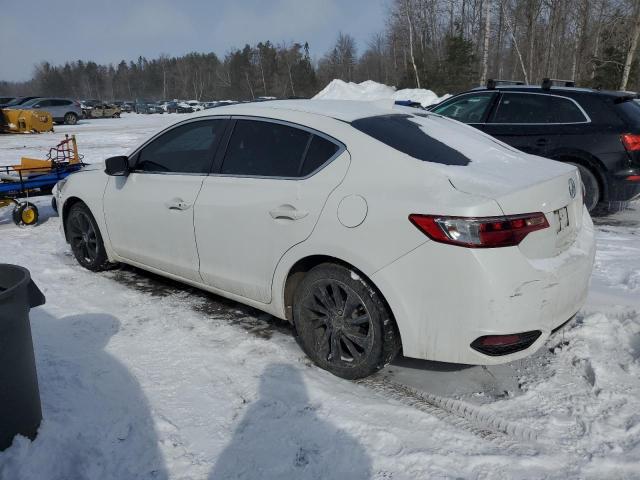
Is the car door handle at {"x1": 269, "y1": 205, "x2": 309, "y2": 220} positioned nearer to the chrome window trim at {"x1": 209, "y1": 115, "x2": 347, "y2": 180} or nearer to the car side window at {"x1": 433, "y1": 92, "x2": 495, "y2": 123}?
the chrome window trim at {"x1": 209, "y1": 115, "x2": 347, "y2": 180}

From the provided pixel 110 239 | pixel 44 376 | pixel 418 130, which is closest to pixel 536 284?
pixel 418 130

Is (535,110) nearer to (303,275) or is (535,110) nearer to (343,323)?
(303,275)

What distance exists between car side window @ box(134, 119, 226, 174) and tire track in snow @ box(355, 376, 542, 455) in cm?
203

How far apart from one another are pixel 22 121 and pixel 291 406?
27.3 m

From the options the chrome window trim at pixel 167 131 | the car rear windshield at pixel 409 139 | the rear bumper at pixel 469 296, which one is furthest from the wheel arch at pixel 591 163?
the chrome window trim at pixel 167 131

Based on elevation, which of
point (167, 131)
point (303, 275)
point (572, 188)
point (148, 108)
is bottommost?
point (303, 275)

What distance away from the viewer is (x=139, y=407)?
2908mm

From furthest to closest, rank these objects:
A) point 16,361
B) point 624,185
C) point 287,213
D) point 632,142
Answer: point 624,185, point 632,142, point 287,213, point 16,361

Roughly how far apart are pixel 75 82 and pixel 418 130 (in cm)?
12874

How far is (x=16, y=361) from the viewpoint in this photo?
91.4 inches

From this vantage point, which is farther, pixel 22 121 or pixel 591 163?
pixel 22 121

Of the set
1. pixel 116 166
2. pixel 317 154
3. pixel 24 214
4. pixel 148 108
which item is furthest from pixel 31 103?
pixel 317 154

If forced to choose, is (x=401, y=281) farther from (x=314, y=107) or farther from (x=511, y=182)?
(x=314, y=107)

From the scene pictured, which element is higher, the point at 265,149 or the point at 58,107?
the point at 58,107
